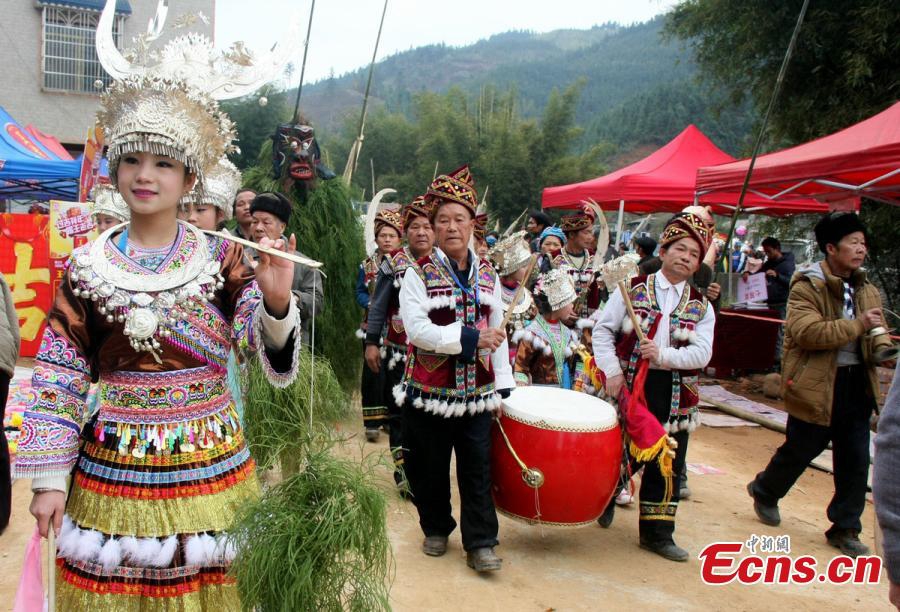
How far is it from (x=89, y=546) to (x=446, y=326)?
1.92m

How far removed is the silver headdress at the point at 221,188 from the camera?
2327 millimetres

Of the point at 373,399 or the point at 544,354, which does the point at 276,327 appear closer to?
the point at 544,354

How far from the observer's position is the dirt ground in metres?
3.53

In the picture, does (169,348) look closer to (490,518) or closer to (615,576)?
(490,518)

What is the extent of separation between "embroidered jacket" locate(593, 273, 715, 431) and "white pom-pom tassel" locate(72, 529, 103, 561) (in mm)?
2794

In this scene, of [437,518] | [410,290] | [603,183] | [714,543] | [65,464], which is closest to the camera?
[65,464]

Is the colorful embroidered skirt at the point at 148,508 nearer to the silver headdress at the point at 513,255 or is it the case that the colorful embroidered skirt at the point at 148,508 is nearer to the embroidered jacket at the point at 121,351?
the embroidered jacket at the point at 121,351

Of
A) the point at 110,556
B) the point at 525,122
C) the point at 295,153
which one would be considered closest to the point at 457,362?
the point at 110,556

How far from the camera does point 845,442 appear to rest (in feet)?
14.1

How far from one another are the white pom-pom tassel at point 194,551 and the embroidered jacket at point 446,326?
5.50 feet

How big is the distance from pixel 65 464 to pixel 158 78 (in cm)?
113

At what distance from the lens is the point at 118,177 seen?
82.9 inches

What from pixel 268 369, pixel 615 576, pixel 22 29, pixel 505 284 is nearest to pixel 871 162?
pixel 505 284

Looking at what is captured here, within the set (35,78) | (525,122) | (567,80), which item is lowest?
(35,78)
